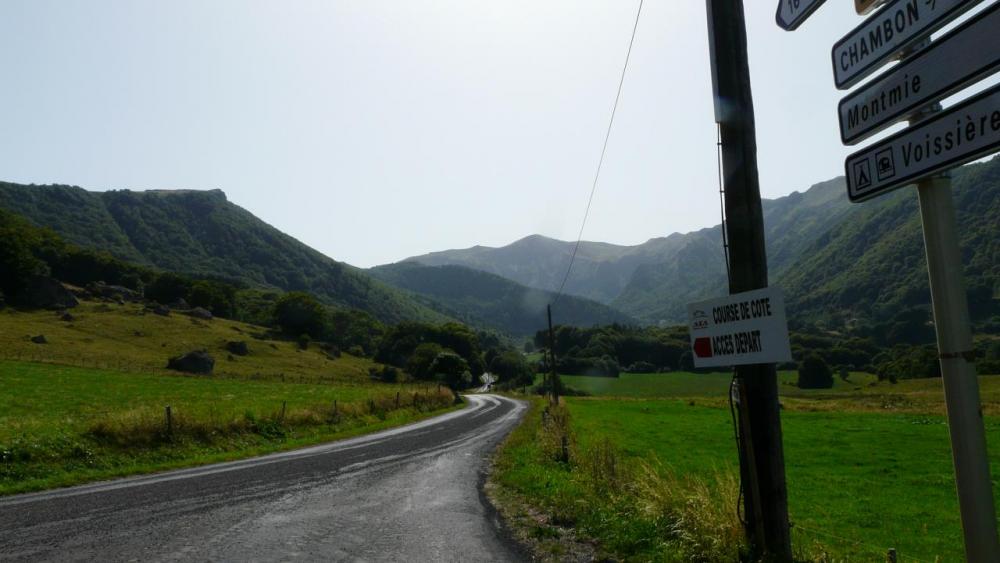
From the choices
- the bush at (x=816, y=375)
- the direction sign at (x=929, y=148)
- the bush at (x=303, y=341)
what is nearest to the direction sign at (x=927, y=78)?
the direction sign at (x=929, y=148)

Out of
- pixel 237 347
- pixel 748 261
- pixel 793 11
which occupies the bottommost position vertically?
pixel 748 261

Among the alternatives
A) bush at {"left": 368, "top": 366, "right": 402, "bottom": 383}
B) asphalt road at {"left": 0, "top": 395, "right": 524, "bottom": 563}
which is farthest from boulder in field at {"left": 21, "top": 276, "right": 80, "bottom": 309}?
asphalt road at {"left": 0, "top": 395, "right": 524, "bottom": 563}

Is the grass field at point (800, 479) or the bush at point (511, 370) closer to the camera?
the grass field at point (800, 479)

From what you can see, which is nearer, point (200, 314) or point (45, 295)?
point (45, 295)

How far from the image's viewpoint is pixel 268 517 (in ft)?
35.4

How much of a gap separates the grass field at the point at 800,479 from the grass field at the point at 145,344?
2035 inches

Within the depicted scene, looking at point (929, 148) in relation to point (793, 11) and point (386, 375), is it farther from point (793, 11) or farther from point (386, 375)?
point (386, 375)

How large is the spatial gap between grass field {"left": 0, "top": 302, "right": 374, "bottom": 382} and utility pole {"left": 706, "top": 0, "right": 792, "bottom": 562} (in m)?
69.2

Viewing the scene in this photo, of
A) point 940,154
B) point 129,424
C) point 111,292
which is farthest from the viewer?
point 111,292

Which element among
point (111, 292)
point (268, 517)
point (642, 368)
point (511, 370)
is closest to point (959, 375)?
point (268, 517)

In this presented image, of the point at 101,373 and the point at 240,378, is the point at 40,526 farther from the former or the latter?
the point at 240,378

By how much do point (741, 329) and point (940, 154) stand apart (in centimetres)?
276

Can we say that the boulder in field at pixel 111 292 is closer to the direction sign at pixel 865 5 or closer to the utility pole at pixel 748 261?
the utility pole at pixel 748 261

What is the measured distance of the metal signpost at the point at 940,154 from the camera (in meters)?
3.04
